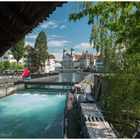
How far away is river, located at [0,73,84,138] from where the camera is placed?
1101 inches

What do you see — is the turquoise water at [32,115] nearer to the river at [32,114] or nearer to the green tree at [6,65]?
the river at [32,114]

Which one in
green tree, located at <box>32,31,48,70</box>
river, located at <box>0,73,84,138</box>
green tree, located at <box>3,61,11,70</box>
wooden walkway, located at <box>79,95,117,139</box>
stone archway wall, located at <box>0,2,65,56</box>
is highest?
green tree, located at <box>32,31,48,70</box>

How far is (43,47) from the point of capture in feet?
390

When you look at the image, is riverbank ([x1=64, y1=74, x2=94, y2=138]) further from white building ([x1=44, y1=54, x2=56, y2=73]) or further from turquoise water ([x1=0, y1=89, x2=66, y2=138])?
white building ([x1=44, y1=54, x2=56, y2=73])

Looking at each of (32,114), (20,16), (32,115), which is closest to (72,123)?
(32,115)

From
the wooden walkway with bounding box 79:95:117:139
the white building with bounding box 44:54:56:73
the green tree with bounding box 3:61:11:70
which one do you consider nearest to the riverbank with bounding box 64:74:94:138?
the wooden walkway with bounding box 79:95:117:139

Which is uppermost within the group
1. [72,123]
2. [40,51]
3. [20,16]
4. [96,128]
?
[40,51]

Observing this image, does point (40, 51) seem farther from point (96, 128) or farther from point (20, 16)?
point (20, 16)

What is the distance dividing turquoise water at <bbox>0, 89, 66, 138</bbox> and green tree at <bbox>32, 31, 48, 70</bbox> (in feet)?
181

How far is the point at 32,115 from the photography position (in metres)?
39.5

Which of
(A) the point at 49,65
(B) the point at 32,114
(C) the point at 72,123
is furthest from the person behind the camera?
(A) the point at 49,65

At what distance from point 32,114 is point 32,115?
0.85 meters

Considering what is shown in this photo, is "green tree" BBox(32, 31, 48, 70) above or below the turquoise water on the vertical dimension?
above

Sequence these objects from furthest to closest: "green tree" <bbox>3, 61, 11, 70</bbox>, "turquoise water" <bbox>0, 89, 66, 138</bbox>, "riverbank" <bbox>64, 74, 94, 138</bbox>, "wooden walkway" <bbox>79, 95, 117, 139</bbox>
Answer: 1. "green tree" <bbox>3, 61, 11, 70</bbox>
2. "turquoise water" <bbox>0, 89, 66, 138</bbox>
3. "riverbank" <bbox>64, 74, 94, 138</bbox>
4. "wooden walkway" <bbox>79, 95, 117, 139</bbox>
